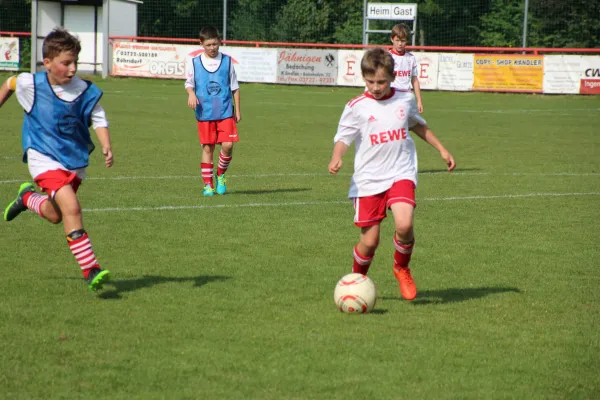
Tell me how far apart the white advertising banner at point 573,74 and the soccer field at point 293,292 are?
733 inches

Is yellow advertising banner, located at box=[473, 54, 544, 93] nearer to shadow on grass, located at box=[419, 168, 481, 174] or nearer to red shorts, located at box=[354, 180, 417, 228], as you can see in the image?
shadow on grass, located at box=[419, 168, 481, 174]

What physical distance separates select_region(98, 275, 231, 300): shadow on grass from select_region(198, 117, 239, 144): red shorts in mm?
4731

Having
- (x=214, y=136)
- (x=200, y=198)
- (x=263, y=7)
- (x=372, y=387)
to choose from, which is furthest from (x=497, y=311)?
(x=263, y=7)

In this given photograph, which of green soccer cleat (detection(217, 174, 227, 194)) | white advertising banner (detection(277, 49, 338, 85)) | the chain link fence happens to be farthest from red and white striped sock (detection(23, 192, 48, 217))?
the chain link fence

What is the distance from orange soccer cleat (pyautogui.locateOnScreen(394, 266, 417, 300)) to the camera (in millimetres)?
A: 6173

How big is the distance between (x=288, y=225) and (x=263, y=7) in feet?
161

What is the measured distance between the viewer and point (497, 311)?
5.93 metres

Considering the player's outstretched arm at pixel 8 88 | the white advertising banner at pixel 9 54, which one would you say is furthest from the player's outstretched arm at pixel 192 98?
the white advertising banner at pixel 9 54

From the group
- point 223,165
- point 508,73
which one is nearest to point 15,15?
point 508,73

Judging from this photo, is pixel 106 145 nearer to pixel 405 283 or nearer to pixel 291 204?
pixel 405 283

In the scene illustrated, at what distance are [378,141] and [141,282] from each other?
1.90 meters

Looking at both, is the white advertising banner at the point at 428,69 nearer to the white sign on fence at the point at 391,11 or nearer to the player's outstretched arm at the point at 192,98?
the white sign on fence at the point at 391,11

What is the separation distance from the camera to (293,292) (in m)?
6.33

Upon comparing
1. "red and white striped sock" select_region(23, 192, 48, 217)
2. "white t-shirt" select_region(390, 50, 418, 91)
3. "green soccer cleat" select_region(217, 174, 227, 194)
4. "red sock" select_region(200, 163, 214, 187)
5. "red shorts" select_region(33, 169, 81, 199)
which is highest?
"white t-shirt" select_region(390, 50, 418, 91)
